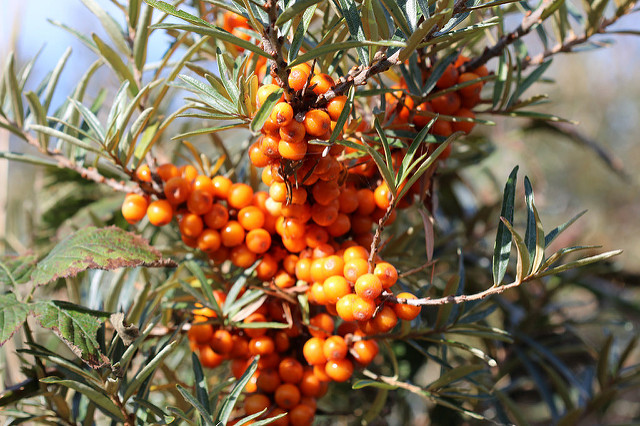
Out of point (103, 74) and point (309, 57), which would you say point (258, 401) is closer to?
point (309, 57)

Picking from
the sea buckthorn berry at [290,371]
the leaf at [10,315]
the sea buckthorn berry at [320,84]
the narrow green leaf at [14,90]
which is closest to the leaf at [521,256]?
the sea buckthorn berry at [320,84]

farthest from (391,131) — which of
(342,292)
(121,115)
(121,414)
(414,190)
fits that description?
(121,414)

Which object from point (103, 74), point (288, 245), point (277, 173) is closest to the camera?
point (277, 173)

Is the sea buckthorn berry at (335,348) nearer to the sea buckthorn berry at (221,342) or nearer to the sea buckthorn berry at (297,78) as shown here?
the sea buckthorn berry at (221,342)

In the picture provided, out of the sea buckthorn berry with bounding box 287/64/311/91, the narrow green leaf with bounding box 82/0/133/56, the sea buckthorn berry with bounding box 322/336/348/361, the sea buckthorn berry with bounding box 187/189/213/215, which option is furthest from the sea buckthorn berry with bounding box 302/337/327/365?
the narrow green leaf with bounding box 82/0/133/56

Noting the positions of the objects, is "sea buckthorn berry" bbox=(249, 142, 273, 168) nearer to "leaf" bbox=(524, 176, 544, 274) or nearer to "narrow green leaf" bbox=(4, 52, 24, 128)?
"leaf" bbox=(524, 176, 544, 274)

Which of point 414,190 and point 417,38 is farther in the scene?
point 414,190
